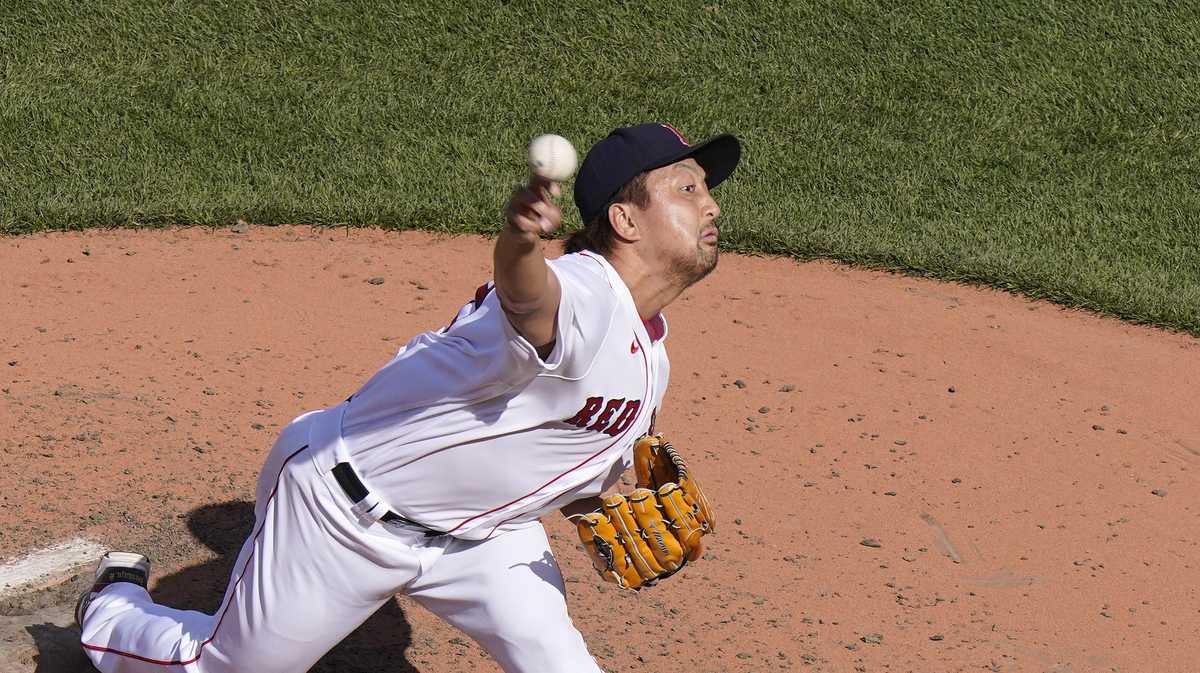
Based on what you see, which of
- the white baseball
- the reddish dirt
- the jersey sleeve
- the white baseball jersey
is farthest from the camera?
the reddish dirt

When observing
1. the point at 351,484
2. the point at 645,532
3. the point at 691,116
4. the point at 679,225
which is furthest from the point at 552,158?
the point at 691,116

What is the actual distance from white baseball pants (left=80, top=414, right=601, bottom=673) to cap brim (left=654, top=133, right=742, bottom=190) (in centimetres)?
106

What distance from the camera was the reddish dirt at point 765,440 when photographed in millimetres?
4738

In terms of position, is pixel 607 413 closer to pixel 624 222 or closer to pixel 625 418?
pixel 625 418

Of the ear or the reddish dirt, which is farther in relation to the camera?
the reddish dirt

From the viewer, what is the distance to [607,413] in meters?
3.45

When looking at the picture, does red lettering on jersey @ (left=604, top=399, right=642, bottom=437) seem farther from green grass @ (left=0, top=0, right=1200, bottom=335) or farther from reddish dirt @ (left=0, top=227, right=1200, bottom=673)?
green grass @ (left=0, top=0, right=1200, bottom=335)

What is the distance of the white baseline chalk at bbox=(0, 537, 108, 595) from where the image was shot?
15.0 ft

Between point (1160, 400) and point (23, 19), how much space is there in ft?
22.6

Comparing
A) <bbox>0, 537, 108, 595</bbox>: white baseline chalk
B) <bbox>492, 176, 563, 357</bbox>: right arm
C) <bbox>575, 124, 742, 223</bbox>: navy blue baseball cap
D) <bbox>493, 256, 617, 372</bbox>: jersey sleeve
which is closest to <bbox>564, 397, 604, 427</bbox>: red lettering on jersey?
<bbox>493, 256, 617, 372</bbox>: jersey sleeve

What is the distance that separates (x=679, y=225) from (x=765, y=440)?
227 cm

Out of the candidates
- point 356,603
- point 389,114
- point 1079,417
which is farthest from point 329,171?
point 356,603

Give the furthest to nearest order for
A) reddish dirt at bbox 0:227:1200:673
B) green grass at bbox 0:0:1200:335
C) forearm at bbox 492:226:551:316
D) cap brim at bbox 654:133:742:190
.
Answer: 1. green grass at bbox 0:0:1200:335
2. reddish dirt at bbox 0:227:1200:673
3. cap brim at bbox 654:133:742:190
4. forearm at bbox 492:226:551:316

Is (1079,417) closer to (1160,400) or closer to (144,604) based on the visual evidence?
(1160,400)
